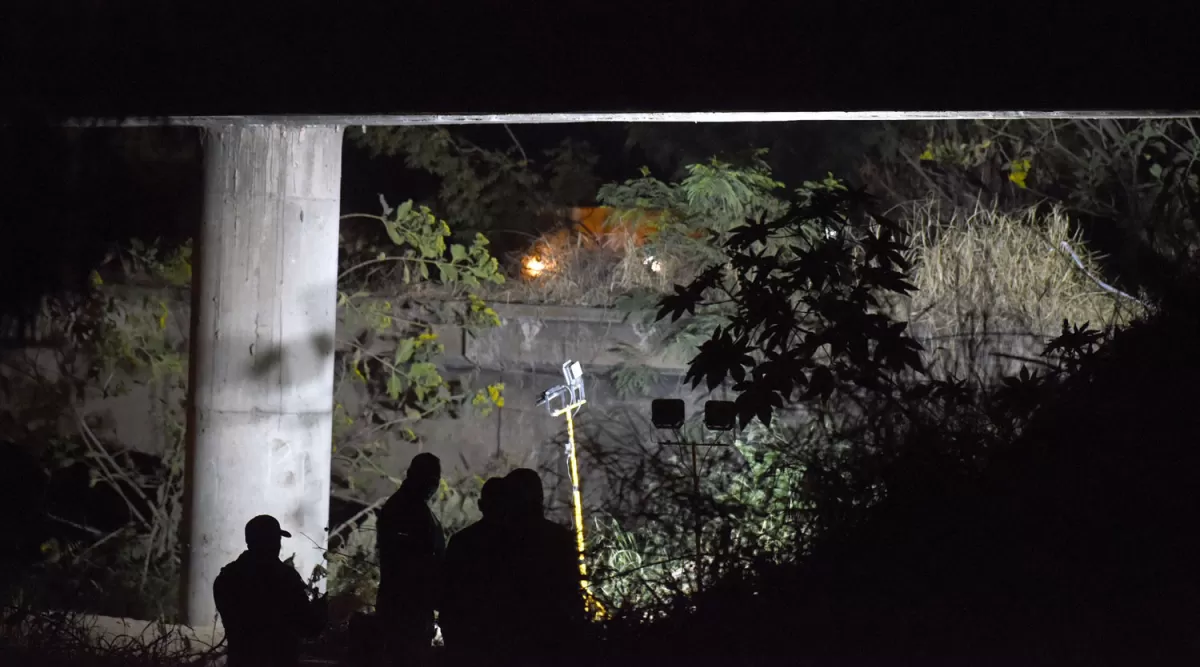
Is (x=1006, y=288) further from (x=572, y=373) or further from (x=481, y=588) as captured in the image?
(x=481, y=588)

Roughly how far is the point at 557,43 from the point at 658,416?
1.81 meters

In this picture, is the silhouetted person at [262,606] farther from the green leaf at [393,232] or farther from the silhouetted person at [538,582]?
the green leaf at [393,232]

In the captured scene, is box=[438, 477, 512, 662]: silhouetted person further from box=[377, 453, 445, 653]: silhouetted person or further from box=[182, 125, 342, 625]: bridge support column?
box=[182, 125, 342, 625]: bridge support column

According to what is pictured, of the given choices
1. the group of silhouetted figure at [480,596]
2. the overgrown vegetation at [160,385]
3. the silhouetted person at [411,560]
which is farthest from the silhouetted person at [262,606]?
the overgrown vegetation at [160,385]

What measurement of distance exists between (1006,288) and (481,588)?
13.7ft

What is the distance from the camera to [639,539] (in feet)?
18.9

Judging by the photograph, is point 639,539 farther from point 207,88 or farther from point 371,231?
point 371,231

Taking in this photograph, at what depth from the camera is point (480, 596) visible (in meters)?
5.16

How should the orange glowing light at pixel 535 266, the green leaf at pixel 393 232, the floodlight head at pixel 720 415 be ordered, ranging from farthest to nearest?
the orange glowing light at pixel 535 266 → the green leaf at pixel 393 232 → the floodlight head at pixel 720 415

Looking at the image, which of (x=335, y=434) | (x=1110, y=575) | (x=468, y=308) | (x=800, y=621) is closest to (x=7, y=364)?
(x=335, y=434)

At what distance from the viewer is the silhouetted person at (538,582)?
5.11 m

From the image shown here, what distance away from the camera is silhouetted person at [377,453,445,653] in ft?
17.9

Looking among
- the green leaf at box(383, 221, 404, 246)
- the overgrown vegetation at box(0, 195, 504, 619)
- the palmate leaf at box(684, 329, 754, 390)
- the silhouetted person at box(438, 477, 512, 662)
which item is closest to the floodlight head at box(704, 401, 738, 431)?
the palmate leaf at box(684, 329, 754, 390)

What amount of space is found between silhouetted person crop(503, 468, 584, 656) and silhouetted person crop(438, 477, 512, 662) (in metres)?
0.04
